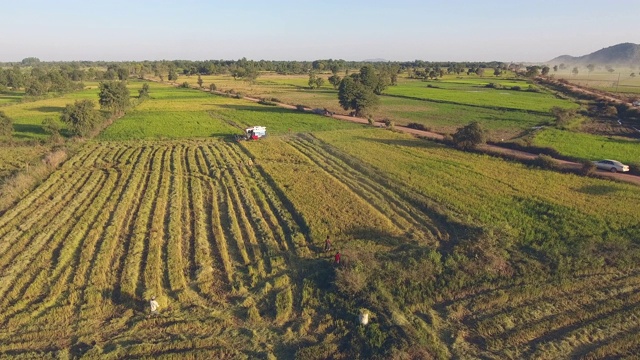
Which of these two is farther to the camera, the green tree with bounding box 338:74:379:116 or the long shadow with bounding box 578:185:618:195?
the green tree with bounding box 338:74:379:116

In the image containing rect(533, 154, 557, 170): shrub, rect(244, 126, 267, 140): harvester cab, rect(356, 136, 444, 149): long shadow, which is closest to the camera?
rect(533, 154, 557, 170): shrub

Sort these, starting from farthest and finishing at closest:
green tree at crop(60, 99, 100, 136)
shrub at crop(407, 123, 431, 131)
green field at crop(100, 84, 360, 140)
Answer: shrub at crop(407, 123, 431, 131) < green field at crop(100, 84, 360, 140) < green tree at crop(60, 99, 100, 136)

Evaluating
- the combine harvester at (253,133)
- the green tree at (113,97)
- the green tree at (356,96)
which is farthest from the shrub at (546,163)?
the green tree at (113,97)

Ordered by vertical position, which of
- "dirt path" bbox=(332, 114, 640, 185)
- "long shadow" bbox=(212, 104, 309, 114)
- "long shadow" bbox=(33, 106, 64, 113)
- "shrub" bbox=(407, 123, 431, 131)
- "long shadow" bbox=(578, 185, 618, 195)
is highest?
"long shadow" bbox=(212, 104, 309, 114)

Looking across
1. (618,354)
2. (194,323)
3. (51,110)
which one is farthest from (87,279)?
(51,110)

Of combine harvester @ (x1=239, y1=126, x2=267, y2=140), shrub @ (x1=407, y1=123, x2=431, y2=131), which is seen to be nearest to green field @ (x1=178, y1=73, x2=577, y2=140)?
shrub @ (x1=407, y1=123, x2=431, y2=131)

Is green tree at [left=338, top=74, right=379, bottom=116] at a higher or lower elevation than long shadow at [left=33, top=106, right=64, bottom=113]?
higher

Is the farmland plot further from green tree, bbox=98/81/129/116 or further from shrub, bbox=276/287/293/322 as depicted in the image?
green tree, bbox=98/81/129/116

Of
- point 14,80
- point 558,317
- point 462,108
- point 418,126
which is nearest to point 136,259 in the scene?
point 558,317

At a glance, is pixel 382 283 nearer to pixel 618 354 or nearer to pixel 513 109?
pixel 618 354
